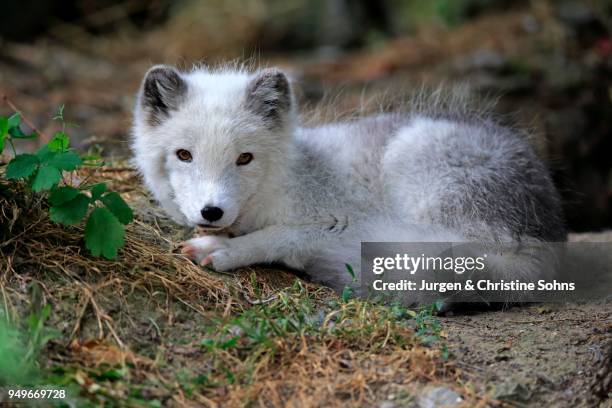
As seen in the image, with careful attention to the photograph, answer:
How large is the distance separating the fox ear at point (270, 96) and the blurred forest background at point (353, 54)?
5.24ft

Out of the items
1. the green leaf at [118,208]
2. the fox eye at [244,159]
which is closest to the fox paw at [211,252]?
the fox eye at [244,159]

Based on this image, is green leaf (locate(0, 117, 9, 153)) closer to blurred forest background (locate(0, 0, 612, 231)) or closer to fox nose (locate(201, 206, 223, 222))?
fox nose (locate(201, 206, 223, 222))

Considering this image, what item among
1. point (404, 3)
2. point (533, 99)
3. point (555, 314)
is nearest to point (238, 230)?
point (555, 314)

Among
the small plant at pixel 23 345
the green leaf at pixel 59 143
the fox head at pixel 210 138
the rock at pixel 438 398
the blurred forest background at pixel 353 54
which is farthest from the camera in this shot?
the blurred forest background at pixel 353 54

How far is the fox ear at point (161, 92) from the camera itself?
397cm

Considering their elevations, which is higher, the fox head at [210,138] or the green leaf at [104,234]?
the fox head at [210,138]

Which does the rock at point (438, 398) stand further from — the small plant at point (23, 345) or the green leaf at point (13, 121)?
the green leaf at point (13, 121)

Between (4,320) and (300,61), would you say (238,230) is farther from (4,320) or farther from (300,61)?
(300,61)

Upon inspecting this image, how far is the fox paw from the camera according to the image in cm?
396

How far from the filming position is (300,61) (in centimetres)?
1063

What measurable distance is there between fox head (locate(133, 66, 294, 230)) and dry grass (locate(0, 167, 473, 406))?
42 cm

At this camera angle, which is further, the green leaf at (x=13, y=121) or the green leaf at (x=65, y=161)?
the green leaf at (x=13, y=121)

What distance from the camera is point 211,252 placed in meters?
4.01

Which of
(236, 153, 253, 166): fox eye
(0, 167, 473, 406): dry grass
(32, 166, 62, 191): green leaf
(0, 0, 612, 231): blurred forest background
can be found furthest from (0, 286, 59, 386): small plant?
(0, 0, 612, 231): blurred forest background
